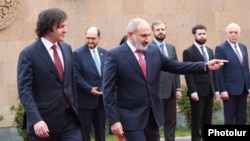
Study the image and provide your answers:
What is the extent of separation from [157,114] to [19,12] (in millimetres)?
6163

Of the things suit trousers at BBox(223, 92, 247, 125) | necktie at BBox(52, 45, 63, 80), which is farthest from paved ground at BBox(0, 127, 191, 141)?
necktie at BBox(52, 45, 63, 80)

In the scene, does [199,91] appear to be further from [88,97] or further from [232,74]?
[88,97]

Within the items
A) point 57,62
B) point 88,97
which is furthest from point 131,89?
point 88,97

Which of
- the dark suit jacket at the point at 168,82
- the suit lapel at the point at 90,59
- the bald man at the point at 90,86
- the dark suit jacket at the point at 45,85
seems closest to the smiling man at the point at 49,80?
the dark suit jacket at the point at 45,85

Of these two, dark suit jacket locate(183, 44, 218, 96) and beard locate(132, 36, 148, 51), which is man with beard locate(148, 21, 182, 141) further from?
beard locate(132, 36, 148, 51)

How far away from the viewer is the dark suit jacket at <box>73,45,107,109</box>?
10297mm

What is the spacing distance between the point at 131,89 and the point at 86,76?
3001 millimetres

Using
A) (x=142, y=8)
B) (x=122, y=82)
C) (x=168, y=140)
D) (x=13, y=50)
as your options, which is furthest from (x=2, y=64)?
(x=122, y=82)

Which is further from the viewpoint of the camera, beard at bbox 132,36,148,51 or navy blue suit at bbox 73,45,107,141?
Result: navy blue suit at bbox 73,45,107,141

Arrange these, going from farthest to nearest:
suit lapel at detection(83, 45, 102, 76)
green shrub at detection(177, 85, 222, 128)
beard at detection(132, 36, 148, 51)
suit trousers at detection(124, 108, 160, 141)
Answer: green shrub at detection(177, 85, 222, 128)
suit lapel at detection(83, 45, 102, 76)
beard at detection(132, 36, 148, 51)
suit trousers at detection(124, 108, 160, 141)

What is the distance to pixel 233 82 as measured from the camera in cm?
1102

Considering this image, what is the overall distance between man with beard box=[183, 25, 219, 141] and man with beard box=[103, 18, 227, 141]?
129 inches

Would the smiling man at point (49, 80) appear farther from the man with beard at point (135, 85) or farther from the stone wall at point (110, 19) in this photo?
the stone wall at point (110, 19)

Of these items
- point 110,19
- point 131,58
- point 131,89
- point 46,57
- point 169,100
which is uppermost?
point 110,19
